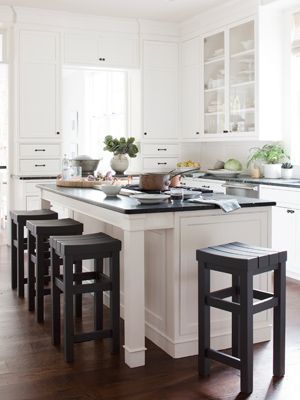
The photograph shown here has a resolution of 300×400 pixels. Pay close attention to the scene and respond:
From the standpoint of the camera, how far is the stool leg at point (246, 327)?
2719 millimetres

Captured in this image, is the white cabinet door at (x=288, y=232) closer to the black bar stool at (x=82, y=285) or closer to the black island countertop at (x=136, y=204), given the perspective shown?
the black island countertop at (x=136, y=204)

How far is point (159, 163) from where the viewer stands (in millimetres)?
7391

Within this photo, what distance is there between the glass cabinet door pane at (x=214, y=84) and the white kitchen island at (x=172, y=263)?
10.9 ft

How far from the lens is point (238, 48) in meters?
6.27

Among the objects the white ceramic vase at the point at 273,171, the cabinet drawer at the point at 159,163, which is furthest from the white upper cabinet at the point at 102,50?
the white ceramic vase at the point at 273,171

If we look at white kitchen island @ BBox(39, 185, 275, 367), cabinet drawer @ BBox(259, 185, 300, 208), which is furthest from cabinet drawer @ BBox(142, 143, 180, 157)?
white kitchen island @ BBox(39, 185, 275, 367)

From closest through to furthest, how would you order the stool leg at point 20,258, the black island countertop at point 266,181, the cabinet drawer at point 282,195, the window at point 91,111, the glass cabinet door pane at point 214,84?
1. the stool leg at point 20,258
2. the cabinet drawer at point 282,195
3. the black island countertop at point 266,181
4. the glass cabinet door pane at point 214,84
5. the window at point 91,111

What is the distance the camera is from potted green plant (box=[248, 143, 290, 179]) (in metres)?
5.97

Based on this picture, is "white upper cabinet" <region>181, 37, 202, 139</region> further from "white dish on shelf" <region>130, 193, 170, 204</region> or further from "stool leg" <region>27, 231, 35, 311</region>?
"white dish on shelf" <region>130, 193, 170, 204</region>

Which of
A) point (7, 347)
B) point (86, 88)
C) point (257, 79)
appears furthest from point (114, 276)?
point (86, 88)

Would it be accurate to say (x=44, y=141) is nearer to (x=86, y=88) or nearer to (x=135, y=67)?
(x=135, y=67)

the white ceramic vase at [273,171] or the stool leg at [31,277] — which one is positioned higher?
the white ceramic vase at [273,171]

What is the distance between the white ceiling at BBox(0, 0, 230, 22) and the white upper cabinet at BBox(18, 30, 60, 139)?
38cm

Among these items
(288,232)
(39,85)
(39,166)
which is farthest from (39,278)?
(39,85)
